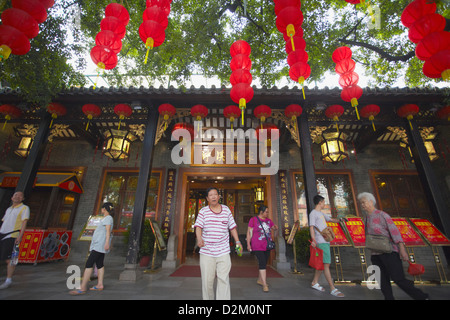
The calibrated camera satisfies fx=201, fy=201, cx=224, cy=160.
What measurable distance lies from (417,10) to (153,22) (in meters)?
4.11

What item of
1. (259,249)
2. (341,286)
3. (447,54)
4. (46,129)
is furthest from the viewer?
(46,129)

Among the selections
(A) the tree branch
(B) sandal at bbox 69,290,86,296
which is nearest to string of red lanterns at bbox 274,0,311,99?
(A) the tree branch

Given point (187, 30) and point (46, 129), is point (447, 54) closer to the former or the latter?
point (187, 30)

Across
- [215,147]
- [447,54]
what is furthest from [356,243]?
[215,147]

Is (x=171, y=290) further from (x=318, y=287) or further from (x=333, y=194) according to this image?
(x=333, y=194)

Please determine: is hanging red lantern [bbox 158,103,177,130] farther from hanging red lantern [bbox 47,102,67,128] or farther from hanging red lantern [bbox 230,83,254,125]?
hanging red lantern [bbox 47,102,67,128]

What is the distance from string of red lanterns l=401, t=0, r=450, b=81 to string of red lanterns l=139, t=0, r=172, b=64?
3.81m

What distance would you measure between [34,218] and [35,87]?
5546 millimetres

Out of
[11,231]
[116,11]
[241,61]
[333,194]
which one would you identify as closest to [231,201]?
[333,194]

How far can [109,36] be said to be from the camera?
3.30 metres

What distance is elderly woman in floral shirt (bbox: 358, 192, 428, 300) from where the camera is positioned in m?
2.46

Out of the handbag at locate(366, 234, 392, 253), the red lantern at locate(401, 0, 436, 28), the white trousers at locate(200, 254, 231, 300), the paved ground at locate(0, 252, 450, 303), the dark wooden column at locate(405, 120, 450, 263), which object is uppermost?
the red lantern at locate(401, 0, 436, 28)

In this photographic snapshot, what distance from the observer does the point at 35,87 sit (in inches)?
161

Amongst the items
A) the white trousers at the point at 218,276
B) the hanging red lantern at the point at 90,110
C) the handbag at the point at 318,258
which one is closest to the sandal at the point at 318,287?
the handbag at the point at 318,258
